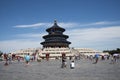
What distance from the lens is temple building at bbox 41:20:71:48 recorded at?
77.8 meters

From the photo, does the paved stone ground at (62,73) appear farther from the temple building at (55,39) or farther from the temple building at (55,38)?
the temple building at (55,38)

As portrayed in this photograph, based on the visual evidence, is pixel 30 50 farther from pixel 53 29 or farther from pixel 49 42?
pixel 53 29

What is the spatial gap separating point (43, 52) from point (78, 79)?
137ft

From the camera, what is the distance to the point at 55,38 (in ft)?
265

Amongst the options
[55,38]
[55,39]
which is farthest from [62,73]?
[55,38]

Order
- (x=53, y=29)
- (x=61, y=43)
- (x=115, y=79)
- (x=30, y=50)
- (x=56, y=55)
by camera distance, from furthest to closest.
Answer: (x=53, y=29) → (x=61, y=43) → (x=30, y=50) → (x=56, y=55) → (x=115, y=79)

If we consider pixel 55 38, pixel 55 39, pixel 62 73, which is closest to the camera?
pixel 62 73

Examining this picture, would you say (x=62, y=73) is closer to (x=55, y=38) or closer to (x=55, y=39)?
(x=55, y=39)

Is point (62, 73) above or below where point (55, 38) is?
below

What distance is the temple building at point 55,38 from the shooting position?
255 ft

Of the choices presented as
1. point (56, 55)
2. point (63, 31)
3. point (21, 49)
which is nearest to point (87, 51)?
point (56, 55)

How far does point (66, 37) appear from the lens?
86.2 meters

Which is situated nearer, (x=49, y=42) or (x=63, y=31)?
(x=49, y=42)

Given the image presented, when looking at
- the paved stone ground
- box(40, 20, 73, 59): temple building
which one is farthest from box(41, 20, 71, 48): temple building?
the paved stone ground
